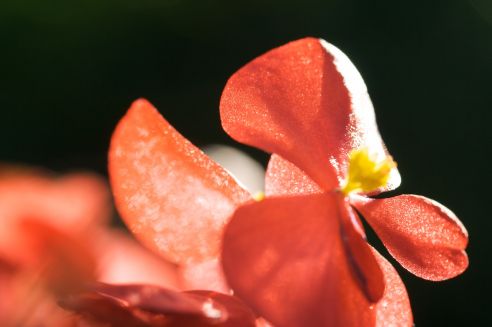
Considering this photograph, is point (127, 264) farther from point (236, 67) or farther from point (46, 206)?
point (236, 67)

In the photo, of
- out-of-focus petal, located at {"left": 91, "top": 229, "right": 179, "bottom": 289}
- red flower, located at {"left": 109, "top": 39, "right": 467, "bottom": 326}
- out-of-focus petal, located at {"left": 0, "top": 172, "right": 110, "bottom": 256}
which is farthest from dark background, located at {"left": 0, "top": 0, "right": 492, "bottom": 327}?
red flower, located at {"left": 109, "top": 39, "right": 467, "bottom": 326}

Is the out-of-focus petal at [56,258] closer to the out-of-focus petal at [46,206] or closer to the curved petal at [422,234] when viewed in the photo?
the out-of-focus petal at [46,206]

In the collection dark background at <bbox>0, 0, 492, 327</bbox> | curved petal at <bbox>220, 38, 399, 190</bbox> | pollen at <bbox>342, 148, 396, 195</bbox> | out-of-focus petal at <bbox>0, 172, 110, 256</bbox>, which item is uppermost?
curved petal at <bbox>220, 38, 399, 190</bbox>

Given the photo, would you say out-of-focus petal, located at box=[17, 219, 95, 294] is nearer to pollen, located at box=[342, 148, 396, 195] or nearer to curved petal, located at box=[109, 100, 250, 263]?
curved petal, located at box=[109, 100, 250, 263]

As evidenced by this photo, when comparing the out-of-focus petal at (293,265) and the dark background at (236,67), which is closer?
the out-of-focus petal at (293,265)

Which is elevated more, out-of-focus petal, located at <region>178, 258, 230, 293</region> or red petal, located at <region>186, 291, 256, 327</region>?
red petal, located at <region>186, 291, 256, 327</region>

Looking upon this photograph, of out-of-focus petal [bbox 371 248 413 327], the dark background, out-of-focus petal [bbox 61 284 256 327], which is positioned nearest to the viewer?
out-of-focus petal [bbox 61 284 256 327]

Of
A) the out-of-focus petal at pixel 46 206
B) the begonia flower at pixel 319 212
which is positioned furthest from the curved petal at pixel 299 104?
the out-of-focus petal at pixel 46 206
